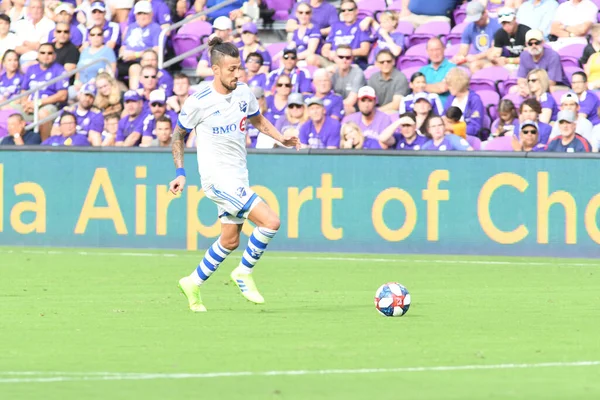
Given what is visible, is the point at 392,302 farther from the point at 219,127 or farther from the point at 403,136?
the point at 403,136

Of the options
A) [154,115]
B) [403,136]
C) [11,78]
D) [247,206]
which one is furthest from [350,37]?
[247,206]

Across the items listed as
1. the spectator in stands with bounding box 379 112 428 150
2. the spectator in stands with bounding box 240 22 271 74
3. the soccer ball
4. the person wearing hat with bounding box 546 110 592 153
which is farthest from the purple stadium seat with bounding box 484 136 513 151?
the soccer ball

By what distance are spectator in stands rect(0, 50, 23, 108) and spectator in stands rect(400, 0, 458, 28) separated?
6909 millimetres

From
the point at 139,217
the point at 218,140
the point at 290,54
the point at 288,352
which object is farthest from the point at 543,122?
the point at 288,352

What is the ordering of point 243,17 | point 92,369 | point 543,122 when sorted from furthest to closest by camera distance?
point 243,17 → point 543,122 → point 92,369

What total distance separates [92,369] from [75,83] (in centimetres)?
1632

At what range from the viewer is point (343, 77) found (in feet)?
69.4

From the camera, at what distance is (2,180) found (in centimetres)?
2122

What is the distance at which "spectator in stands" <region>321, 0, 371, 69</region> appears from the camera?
71.7 feet

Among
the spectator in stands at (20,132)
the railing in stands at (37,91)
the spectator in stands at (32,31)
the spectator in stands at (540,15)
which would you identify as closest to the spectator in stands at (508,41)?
the spectator in stands at (540,15)

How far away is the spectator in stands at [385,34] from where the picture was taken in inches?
854

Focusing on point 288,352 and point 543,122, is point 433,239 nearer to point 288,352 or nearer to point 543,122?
point 543,122

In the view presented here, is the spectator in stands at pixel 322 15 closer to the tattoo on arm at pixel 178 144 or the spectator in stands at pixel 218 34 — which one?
the spectator in stands at pixel 218 34

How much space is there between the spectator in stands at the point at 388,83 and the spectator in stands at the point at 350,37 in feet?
3.65
